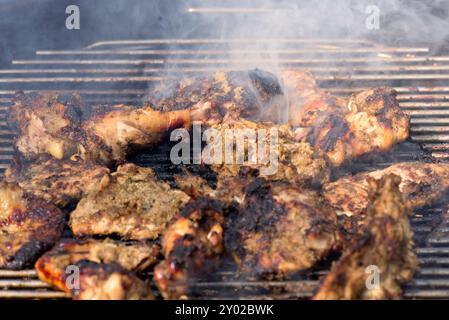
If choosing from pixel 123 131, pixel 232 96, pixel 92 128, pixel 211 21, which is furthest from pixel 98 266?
pixel 211 21

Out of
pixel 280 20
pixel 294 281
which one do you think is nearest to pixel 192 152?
pixel 294 281

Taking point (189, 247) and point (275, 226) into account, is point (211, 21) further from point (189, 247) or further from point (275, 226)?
point (189, 247)

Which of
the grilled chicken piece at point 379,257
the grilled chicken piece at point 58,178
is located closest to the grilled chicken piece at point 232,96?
the grilled chicken piece at point 58,178

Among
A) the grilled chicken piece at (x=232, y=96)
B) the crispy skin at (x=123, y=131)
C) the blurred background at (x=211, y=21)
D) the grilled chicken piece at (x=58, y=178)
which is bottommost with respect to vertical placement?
the grilled chicken piece at (x=58, y=178)

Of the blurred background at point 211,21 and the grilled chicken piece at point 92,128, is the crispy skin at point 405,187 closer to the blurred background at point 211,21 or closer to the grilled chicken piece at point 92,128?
the grilled chicken piece at point 92,128

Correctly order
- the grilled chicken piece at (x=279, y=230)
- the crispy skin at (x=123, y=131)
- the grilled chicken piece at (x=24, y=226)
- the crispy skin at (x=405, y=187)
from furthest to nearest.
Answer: the crispy skin at (x=123, y=131) → the crispy skin at (x=405, y=187) → the grilled chicken piece at (x=24, y=226) → the grilled chicken piece at (x=279, y=230)

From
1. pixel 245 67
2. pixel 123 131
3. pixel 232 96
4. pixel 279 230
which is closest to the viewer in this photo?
pixel 279 230

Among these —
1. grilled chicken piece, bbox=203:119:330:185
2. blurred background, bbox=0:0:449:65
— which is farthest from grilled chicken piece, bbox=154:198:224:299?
blurred background, bbox=0:0:449:65
